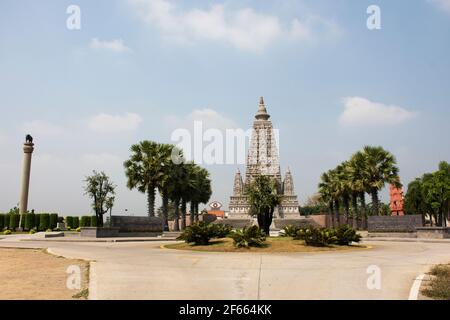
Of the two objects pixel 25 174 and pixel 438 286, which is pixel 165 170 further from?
pixel 438 286

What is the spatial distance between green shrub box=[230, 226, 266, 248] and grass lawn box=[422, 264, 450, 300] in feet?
32.0

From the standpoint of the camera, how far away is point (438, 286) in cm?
905

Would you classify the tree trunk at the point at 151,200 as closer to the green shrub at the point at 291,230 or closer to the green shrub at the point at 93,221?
the green shrub at the point at 93,221

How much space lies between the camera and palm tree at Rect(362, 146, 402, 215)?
41.9 meters

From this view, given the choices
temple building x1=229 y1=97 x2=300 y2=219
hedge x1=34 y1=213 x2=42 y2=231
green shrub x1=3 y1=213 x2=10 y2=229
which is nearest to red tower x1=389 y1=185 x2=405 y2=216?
temple building x1=229 y1=97 x2=300 y2=219

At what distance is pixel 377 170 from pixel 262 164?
202 feet

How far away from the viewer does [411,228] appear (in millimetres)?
37219

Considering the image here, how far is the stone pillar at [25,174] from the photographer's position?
6075cm

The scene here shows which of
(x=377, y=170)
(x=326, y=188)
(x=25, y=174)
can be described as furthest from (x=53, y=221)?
(x=377, y=170)

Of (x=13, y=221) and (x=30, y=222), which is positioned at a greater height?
(x=13, y=221)

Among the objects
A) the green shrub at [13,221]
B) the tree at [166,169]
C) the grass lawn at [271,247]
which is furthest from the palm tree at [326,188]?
the green shrub at [13,221]

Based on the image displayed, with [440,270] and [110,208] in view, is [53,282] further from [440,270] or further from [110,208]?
[110,208]

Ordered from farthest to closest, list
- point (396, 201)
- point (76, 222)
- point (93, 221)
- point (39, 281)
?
1. point (396, 201)
2. point (76, 222)
3. point (93, 221)
4. point (39, 281)
